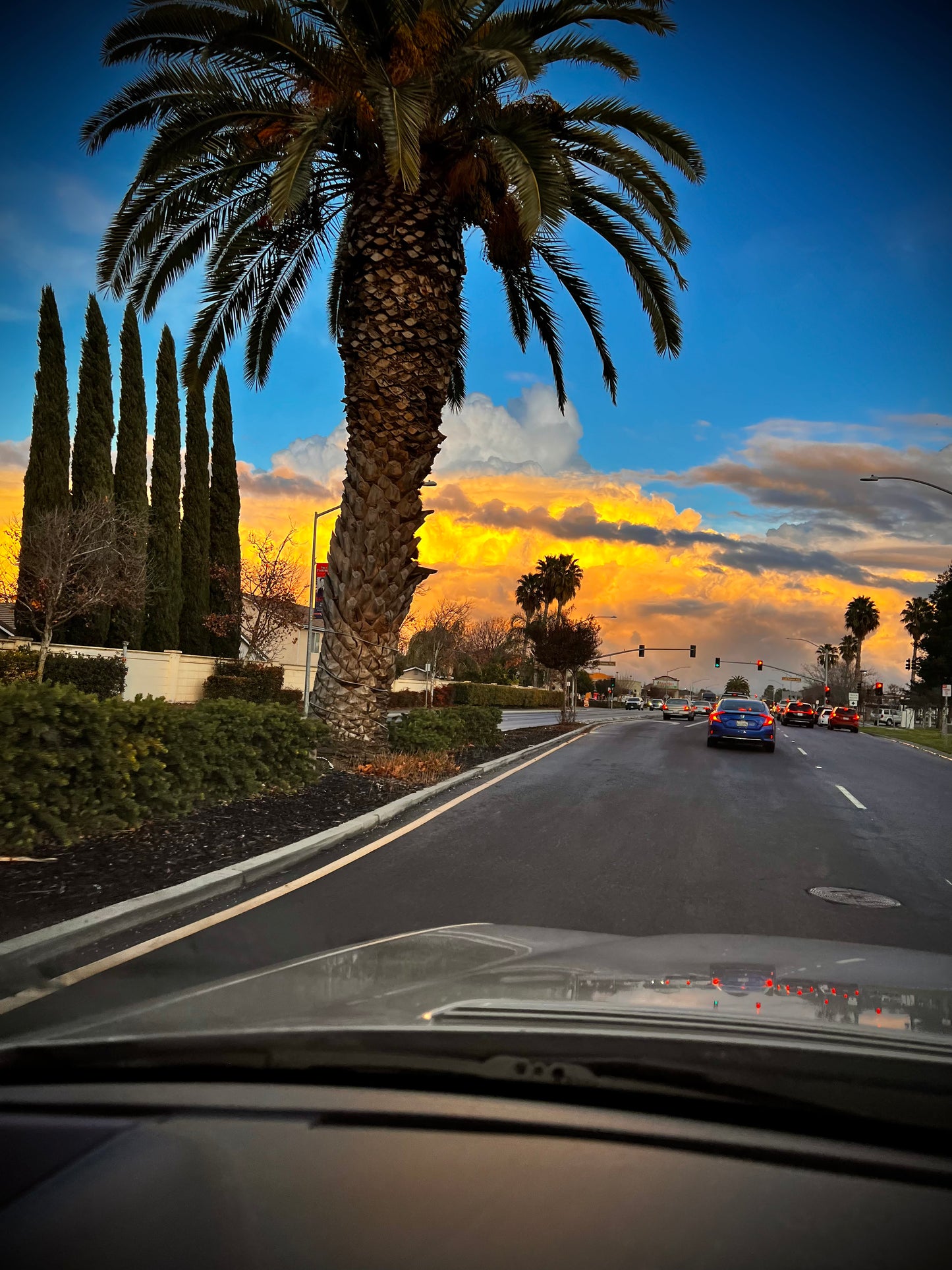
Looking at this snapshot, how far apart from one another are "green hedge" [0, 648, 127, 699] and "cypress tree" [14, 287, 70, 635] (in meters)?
3.41

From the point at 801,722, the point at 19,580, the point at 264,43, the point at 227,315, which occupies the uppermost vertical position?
the point at 264,43

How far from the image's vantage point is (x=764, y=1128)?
73.6 inches

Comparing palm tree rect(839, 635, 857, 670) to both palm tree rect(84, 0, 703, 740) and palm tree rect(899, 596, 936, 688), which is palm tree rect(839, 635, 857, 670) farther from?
palm tree rect(84, 0, 703, 740)

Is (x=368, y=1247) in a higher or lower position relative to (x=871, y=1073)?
lower

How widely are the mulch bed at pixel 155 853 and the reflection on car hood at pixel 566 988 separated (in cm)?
337

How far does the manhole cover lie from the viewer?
283 inches

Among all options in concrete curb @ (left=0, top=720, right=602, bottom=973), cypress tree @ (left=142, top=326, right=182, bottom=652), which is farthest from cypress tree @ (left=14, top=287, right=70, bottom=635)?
concrete curb @ (left=0, top=720, right=602, bottom=973)

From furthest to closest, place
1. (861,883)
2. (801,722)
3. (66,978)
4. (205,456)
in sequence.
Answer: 1. (801,722)
2. (205,456)
3. (861,883)
4. (66,978)

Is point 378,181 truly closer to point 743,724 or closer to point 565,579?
point 743,724

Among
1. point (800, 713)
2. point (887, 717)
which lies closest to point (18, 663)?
point (800, 713)

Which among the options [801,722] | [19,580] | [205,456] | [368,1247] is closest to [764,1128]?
[368,1247]

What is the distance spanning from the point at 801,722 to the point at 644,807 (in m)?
53.1

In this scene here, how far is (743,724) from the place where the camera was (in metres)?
26.2

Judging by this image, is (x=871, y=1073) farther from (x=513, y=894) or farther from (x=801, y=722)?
(x=801, y=722)
